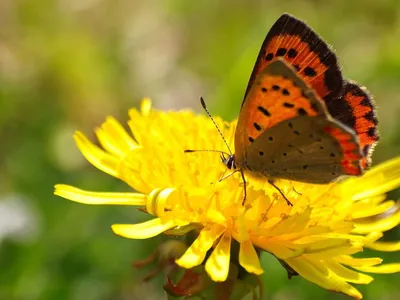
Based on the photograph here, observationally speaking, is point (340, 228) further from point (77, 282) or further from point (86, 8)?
point (86, 8)

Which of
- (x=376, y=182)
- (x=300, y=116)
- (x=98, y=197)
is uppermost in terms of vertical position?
(x=98, y=197)

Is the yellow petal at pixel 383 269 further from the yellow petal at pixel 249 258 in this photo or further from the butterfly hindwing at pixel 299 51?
the butterfly hindwing at pixel 299 51

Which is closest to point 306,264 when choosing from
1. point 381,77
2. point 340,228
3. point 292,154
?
point 340,228

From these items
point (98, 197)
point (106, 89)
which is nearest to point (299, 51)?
point (98, 197)

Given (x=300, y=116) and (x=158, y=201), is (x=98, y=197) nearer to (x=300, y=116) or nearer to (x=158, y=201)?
(x=158, y=201)

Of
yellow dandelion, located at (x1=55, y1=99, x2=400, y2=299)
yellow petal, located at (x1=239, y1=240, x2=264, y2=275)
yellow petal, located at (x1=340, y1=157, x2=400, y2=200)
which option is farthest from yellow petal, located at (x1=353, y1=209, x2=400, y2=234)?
yellow petal, located at (x1=239, y1=240, x2=264, y2=275)

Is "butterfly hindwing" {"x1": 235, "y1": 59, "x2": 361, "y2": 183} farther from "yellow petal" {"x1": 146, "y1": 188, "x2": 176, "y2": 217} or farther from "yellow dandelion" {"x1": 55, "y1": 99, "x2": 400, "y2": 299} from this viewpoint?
"yellow petal" {"x1": 146, "y1": 188, "x2": 176, "y2": 217}
